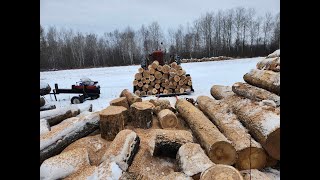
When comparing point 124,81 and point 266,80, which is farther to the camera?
point 124,81

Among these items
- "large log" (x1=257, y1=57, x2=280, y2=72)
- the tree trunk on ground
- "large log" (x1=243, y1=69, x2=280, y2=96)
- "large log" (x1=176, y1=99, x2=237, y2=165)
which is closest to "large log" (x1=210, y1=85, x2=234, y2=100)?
"large log" (x1=243, y1=69, x2=280, y2=96)

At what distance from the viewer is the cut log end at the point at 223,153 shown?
406 centimetres

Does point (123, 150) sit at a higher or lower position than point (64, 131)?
lower

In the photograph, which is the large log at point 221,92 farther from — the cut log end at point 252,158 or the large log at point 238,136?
the cut log end at point 252,158

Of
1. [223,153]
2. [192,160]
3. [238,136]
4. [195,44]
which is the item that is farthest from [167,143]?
[195,44]

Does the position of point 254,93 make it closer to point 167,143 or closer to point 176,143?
point 176,143

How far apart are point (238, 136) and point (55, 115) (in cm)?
437

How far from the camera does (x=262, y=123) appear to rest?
4.23 metres

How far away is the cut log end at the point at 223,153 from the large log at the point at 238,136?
0.12m

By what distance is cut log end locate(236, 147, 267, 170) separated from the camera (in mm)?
4117

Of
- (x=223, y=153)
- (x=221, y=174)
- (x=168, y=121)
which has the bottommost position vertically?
(x=223, y=153)

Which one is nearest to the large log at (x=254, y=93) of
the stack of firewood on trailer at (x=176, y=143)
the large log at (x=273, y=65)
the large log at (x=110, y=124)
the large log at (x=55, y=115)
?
the stack of firewood on trailer at (x=176, y=143)

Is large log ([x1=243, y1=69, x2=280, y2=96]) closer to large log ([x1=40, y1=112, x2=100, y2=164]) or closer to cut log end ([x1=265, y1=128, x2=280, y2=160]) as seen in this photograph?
cut log end ([x1=265, y1=128, x2=280, y2=160])
